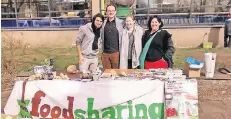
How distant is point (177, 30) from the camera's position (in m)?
11.6

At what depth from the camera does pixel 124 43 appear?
5.00 m

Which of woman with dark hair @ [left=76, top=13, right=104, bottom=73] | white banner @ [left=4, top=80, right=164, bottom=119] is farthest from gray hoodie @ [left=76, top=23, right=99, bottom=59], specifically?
white banner @ [left=4, top=80, right=164, bottom=119]

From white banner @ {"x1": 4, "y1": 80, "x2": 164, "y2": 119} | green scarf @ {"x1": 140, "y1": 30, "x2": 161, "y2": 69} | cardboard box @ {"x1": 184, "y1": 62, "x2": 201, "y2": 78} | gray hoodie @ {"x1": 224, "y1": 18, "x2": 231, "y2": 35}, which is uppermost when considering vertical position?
gray hoodie @ {"x1": 224, "y1": 18, "x2": 231, "y2": 35}

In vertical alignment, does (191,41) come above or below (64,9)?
below

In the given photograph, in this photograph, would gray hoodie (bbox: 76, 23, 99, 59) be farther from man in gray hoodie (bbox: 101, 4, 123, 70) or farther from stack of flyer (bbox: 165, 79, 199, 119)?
stack of flyer (bbox: 165, 79, 199, 119)

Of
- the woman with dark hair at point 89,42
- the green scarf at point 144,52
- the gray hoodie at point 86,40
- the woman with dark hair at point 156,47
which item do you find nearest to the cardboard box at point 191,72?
the woman with dark hair at point 156,47

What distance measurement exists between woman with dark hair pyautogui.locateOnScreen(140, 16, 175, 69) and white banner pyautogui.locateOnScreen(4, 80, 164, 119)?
951 millimetres

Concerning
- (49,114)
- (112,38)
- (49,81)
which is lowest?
(49,114)

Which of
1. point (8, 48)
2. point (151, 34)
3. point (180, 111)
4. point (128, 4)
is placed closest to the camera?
point (180, 111)

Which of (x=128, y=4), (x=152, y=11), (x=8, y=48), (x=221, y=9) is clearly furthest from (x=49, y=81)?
(x=221, y=9)

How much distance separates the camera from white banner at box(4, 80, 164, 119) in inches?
154

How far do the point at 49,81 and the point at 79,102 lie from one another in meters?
0.48

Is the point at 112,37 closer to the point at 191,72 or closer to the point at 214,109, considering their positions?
the point at 191,72

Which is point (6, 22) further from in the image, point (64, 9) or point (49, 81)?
point (49, 81)
